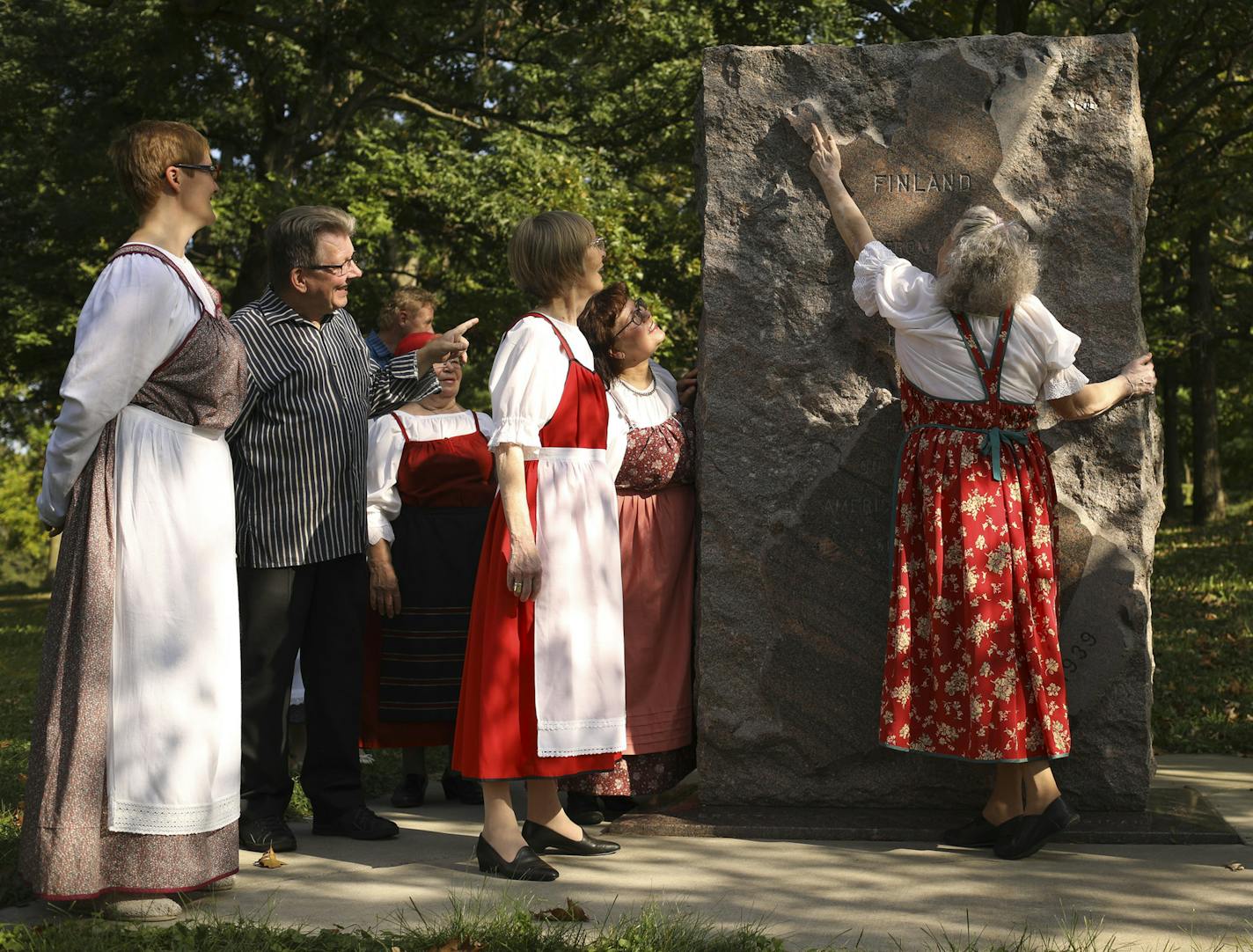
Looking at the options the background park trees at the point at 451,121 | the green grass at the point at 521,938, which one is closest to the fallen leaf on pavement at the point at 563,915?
the green grass at the point at 521,938

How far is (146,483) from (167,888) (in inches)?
43.9

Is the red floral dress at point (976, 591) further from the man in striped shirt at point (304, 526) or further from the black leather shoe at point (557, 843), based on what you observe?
the man in striped shirt at point (304, 526)

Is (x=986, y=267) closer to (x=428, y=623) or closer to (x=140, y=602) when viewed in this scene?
(x=428, y=623)

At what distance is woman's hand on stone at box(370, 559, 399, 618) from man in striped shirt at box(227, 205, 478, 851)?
0.35 meters

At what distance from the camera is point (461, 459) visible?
208 inches

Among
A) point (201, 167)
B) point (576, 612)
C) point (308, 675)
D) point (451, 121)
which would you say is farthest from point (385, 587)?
point (451, 121)

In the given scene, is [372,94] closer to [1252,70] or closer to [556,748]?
[1252,70]

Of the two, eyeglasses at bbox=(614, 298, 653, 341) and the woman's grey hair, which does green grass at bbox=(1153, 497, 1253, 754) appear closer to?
the woman's grey hair

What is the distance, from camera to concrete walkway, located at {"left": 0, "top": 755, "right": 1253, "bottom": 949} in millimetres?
3498

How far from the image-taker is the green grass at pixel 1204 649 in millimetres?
6520

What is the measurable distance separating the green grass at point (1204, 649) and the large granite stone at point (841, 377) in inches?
87.7

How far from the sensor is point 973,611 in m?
4.18

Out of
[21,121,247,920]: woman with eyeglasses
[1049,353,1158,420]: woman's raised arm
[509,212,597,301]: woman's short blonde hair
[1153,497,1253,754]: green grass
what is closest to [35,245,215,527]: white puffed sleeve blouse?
[21,121,247,920]: woman with eyeglasses

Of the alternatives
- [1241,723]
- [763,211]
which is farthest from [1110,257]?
[1241,723]
